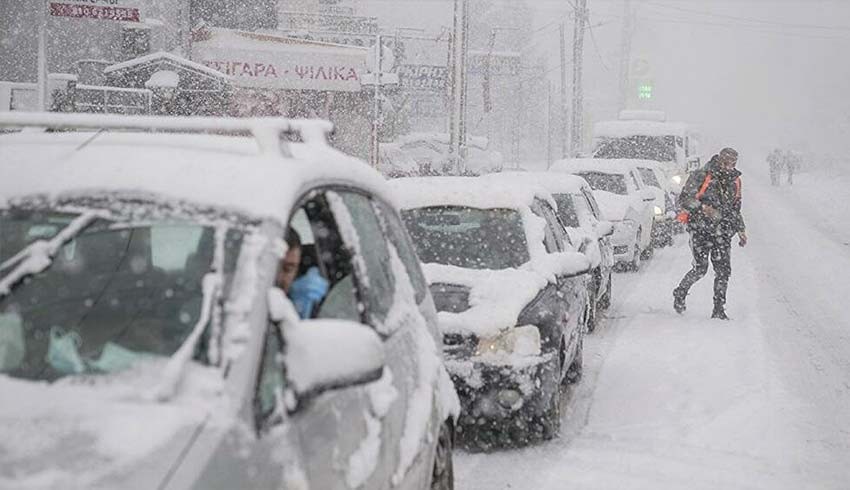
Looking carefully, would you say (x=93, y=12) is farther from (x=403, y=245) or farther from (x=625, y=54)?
(x=625, y=54)

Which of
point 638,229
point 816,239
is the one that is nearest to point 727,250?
point 638,229

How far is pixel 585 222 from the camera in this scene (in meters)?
12.4

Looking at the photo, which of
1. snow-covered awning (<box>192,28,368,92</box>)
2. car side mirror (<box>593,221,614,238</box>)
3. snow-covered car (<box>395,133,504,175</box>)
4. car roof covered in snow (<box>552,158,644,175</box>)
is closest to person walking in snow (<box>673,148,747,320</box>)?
car side mirror (<box>593,221,614,238</box>)

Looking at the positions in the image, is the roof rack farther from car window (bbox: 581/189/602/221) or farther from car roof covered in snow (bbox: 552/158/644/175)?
car roof covered in snow (bbox: 552/158/644/175)

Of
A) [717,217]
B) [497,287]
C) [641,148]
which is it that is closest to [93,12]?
[717,217]

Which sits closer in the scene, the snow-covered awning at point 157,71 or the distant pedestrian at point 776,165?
the snow-covered awning at point 157,71

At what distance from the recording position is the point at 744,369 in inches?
372

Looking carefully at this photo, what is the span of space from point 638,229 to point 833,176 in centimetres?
4333

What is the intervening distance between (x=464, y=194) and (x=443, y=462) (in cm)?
394

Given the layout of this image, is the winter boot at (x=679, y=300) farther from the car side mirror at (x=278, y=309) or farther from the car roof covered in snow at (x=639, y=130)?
the car roof covered in snow at (x=639, y=130)

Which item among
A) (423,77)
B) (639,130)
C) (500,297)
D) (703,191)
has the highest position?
(423,77)

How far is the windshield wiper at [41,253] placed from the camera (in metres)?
3.19

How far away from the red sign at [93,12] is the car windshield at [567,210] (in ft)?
34.6

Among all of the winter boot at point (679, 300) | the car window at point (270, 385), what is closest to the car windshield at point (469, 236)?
the winter boot at point (679, 300)
